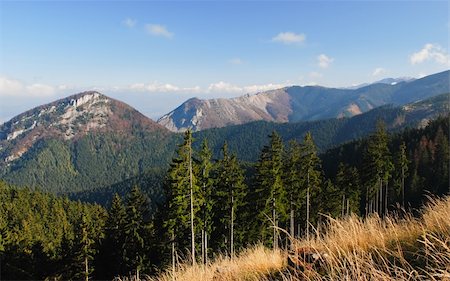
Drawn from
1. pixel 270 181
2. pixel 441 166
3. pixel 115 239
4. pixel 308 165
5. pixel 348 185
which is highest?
pixel 308 165

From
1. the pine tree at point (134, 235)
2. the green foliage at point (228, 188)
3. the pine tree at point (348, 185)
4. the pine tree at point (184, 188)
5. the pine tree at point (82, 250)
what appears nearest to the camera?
the pine tree at point (184, 188)

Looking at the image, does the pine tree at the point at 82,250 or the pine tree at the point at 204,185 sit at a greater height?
the pine tree at the point at 204,185

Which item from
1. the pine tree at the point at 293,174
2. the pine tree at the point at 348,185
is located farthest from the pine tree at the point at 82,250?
the pine tree at the point at 348,185

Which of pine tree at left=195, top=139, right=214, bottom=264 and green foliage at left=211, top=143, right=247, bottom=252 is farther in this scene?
green foliage at left=211, top=143, right=247, bottom=252

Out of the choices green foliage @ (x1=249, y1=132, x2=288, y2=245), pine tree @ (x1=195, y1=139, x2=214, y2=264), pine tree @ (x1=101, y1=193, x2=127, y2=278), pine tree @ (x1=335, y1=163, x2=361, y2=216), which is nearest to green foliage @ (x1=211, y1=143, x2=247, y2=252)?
pine tree @ (x1=195, y1=139, x2=214, y2=264)

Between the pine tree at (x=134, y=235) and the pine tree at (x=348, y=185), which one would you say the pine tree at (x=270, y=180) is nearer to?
the pine tree at (x=134, y=235)

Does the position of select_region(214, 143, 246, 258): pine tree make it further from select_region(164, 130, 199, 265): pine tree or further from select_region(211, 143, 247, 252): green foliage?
select_region(164, 130, 199, 265): pine tree

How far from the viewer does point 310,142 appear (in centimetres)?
3769

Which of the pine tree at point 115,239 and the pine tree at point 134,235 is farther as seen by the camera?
the pine tree at point 115,239

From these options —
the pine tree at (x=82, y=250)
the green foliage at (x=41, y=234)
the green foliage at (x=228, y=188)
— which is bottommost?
the green foliage at (x=41, y=234)

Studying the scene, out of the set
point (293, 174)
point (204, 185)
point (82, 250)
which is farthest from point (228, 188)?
point (82, 250)

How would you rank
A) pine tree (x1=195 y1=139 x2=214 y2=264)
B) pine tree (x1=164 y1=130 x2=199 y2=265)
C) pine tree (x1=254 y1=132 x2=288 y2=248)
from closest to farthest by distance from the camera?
1. pine tree (x1=164 y1=130 x2=199 y2=265)
2. pine tree (x1=195 y1=139 x2=214 y2=264)
3. pine tree (x1=254 y1=132 x2=288 y2=248)

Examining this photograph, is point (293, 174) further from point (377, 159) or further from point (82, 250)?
point (82, 250)

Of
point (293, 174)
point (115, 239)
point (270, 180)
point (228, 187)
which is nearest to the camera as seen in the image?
point (270, 180)
